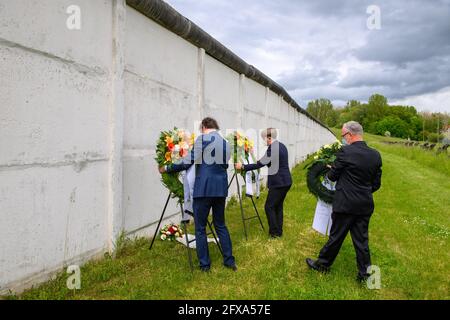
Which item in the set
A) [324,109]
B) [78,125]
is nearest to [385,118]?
[324,109]

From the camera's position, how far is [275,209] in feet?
26.0

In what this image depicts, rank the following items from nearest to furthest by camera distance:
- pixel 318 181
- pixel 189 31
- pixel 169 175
Answer: pixel 169 175 < pixel 318 181 < pixel 189 31

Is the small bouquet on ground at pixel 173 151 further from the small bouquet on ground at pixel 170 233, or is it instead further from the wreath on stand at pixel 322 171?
the wreath on stand at pixel 322 171

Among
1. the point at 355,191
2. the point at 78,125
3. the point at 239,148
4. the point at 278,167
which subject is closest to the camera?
the point at 78,125

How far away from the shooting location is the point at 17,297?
4504mm

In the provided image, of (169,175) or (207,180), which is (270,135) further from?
(207,180)

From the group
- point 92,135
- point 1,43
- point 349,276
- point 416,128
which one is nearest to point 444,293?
point 349,276

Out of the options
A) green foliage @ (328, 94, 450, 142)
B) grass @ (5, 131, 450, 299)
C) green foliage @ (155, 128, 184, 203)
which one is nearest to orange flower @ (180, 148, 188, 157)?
green foliage @ (155, 128, 184, 203)

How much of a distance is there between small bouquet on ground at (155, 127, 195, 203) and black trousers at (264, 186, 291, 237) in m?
2.11

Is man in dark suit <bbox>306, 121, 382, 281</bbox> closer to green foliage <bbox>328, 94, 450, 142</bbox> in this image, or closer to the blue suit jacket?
the blue suit jacket

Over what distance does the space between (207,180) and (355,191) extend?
1981 mm

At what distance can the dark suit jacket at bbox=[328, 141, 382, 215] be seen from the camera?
5.53 metres

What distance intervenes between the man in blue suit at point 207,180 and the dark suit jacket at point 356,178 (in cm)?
157

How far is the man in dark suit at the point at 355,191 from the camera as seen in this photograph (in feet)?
18.2
